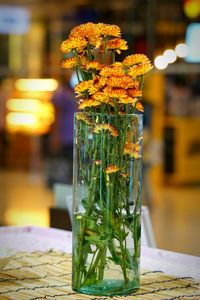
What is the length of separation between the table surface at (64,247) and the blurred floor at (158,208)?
→ 289 centimetres

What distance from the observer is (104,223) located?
232 centimetres

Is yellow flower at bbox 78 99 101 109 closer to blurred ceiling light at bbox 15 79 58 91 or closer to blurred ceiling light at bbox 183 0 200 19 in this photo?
blurred ceiling light at bbox 183 0 200 19

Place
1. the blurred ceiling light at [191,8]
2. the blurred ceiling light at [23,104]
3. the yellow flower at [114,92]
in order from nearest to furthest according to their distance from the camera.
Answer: the yellow flower at [114,92]
the blurred ceiling light at [191,8]
the blurred ceiling light at [23,104]

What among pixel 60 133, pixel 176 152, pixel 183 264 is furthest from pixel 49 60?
pixel 183 264

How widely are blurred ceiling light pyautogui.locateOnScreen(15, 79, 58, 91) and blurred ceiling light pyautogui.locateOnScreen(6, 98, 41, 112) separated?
0.34m

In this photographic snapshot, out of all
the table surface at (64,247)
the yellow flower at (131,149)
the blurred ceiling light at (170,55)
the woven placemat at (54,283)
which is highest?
the blurred ceiling light at (170,55)

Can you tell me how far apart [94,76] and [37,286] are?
0.62 metres

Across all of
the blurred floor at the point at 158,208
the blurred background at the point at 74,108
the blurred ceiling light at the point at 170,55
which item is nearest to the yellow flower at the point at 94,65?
the blurred floor at the point at 158,208

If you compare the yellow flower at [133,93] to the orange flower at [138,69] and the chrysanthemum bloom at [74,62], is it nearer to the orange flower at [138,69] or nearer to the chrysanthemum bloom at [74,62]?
the orange flower at [138,69]

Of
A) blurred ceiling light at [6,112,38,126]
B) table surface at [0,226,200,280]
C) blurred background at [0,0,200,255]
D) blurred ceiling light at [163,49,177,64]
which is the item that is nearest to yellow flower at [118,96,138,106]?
table surface at [0,226,200,280]

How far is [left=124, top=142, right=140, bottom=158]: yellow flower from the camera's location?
2350 mm

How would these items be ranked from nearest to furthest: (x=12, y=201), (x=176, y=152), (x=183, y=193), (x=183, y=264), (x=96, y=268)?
(x=96, y=268)
(x=183, y=264)
(x=12, y=201)
(x=183, y=193)
(x=176, y=152)

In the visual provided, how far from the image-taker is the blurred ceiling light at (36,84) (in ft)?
35.7

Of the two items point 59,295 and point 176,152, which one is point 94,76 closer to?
point 59,295
